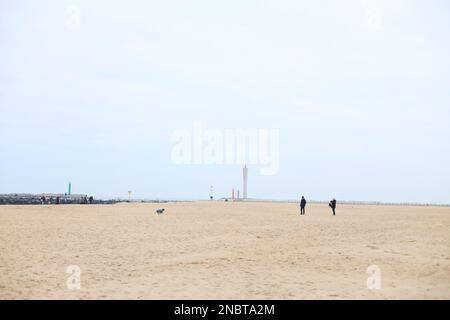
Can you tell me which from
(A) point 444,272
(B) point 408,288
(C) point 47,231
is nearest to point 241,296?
(B) point 408,288

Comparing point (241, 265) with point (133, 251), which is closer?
point (241, 265)

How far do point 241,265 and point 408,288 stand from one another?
→ 5.28 meters

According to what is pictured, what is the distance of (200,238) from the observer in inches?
811

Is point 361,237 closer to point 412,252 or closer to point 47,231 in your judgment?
point 412,252

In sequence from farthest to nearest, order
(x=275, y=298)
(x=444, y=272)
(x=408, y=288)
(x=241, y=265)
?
(x=241, y=265) → (x=444, y=272) → (x=408, y=288) → (x=275, y=298)

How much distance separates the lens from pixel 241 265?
1388cm

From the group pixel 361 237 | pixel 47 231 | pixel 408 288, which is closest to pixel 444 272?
pixel 408 288
